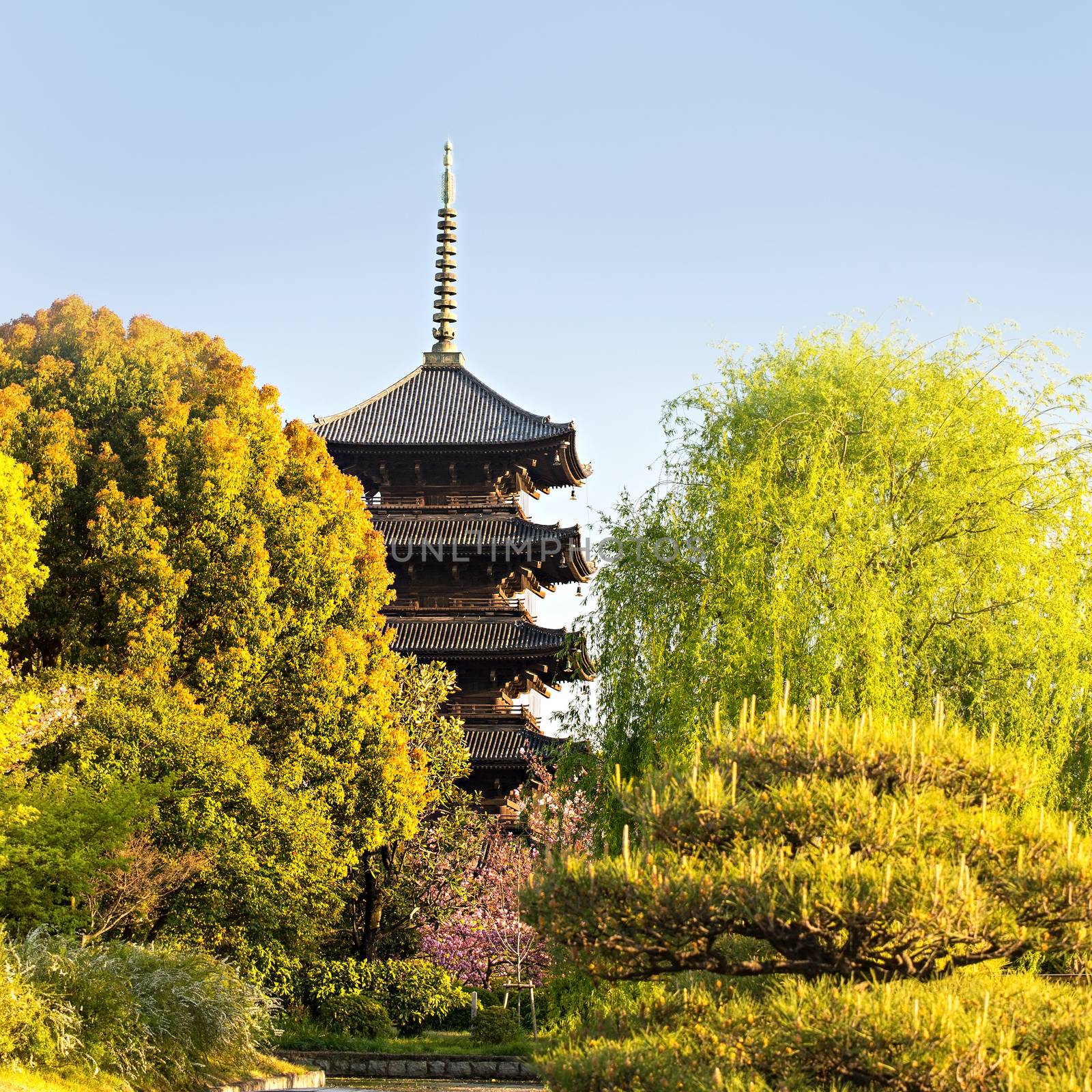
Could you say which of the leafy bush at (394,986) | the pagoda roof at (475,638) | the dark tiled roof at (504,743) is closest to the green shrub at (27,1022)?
the leafy bush at (394,986)

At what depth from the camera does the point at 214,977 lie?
1336cm

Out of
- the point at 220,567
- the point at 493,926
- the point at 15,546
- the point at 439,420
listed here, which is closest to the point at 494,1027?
the point at 493,926

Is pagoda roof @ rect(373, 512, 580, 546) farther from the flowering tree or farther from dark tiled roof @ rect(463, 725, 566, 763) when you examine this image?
the flowering tree

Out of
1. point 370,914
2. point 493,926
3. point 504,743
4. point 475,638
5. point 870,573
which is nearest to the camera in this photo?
point 870,573

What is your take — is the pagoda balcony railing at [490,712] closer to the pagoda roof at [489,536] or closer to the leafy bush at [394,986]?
the pagoda roof at [489,536]

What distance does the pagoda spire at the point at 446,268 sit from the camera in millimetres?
34125

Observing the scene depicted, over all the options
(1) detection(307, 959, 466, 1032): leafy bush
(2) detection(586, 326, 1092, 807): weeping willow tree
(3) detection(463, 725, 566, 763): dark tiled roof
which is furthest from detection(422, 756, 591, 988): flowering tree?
(2) detection(586, 326, 1092, 807): weeping willow tree

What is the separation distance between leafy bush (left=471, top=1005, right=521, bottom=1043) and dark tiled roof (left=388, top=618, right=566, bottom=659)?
8.58 meters

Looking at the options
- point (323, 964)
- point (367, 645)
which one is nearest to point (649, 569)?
point (367, 645)

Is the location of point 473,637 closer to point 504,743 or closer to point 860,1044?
point 504,743

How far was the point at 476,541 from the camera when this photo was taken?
2805cm

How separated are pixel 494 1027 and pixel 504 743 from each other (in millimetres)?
8194

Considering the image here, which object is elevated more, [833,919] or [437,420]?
[437,420]

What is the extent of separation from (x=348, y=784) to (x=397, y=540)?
33.5 ft
